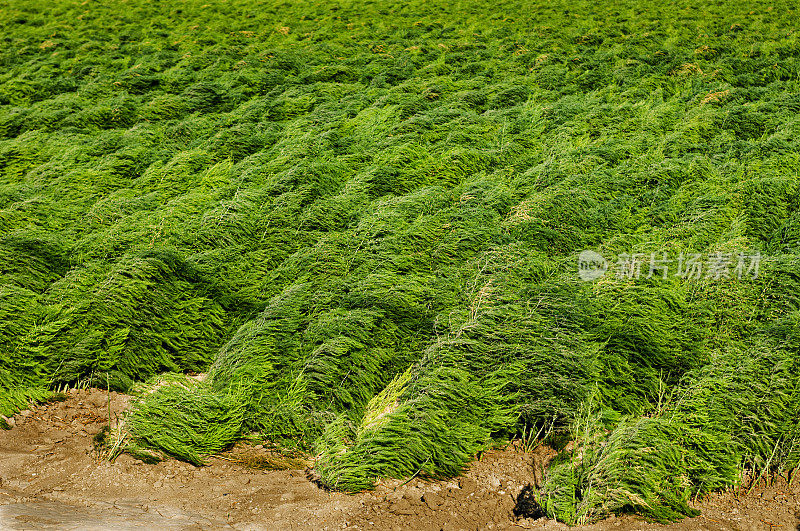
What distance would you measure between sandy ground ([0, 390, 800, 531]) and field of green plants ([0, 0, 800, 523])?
0.09 m

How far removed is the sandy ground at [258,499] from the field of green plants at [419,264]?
0.09m

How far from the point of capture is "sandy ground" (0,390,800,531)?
2533mm

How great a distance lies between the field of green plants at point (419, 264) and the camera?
9.73 ft

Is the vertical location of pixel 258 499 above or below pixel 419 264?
below

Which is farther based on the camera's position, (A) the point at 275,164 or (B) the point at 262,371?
(A) the point at 275,164

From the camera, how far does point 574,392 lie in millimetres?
3104

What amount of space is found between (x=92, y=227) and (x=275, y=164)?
1582mm

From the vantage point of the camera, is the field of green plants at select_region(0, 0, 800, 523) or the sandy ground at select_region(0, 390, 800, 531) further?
the field of green plants at select_region(0, 0, 800, 523)

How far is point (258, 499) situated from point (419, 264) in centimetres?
190

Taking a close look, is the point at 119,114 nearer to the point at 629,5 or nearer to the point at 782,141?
the point at 782,141

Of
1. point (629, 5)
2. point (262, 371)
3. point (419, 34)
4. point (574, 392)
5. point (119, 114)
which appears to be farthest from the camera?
point (629, 5)

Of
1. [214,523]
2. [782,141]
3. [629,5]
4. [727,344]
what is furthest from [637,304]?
[629,5]

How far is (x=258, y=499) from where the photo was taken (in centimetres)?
271

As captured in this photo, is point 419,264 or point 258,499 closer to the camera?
point 258,499
